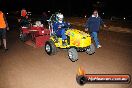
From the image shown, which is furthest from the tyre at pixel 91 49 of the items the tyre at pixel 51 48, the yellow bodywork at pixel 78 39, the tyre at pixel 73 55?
the tyre at pixel 51 48

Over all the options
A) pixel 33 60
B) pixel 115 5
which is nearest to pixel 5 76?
pixel 33 60

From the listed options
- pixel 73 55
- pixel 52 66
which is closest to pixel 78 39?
pixel 73 55

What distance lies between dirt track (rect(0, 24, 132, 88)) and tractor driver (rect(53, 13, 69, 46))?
3.07ft

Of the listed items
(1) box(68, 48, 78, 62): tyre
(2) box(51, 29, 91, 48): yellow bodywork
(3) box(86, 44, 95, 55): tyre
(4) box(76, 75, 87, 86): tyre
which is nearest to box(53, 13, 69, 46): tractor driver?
(2) box(51, 29, 91, 48): yellow bodywork

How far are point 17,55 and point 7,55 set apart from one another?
0.45 meters

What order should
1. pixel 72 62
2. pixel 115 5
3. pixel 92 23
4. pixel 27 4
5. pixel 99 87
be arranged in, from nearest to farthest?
pixel 99 87, pixel 72 62, pixel 92 23, pixel 115 5, pixel 27 4

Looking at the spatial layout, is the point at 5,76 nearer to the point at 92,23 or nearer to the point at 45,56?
the point at 45,56

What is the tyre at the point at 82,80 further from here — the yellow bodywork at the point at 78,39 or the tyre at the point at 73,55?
the yellow bodywork at the point at 78,39

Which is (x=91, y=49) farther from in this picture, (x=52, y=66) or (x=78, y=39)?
(x=52, y=66)

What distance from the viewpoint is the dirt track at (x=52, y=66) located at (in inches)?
322

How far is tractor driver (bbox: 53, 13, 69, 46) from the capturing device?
1140cm

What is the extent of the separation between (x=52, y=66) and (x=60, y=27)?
2.27 metres

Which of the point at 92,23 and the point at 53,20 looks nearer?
the point at 53,20

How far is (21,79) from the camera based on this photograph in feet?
28.1
